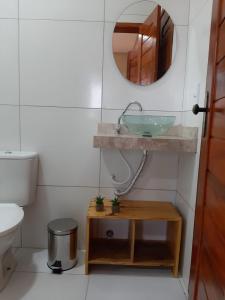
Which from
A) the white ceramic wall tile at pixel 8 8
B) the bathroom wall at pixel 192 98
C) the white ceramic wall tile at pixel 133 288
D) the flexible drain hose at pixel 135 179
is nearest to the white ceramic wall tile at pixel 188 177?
the bathroom wall at pixel 192 98

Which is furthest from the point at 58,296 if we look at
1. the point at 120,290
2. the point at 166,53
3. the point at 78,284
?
the point at 166,53

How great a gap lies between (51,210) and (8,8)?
1.42 m

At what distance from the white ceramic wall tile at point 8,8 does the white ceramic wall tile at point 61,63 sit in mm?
83

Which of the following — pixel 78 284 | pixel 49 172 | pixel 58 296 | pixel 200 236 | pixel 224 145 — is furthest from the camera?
pixel 49 172

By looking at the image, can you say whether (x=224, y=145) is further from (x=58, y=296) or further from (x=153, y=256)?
(x=58, y=296)

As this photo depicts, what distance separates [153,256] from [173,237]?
7.3 inches

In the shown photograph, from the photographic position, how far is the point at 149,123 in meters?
1.49

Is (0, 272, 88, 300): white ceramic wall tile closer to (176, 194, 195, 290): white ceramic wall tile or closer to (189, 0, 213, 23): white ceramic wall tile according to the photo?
(176, 194, 195, 290): white ceramic wall tile

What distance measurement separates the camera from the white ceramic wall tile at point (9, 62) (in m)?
1.64

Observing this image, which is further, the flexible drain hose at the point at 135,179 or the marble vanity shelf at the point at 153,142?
the flexible drain hose at the point at 135,179

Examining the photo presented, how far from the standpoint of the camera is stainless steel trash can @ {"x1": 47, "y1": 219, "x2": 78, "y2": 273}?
159 centimetres

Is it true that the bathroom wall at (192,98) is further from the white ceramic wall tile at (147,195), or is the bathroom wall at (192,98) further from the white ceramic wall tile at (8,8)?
the white ceramic wall tile at (8,8)

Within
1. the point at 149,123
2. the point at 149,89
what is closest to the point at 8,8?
the point at 149,89

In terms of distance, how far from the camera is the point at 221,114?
0.84m
